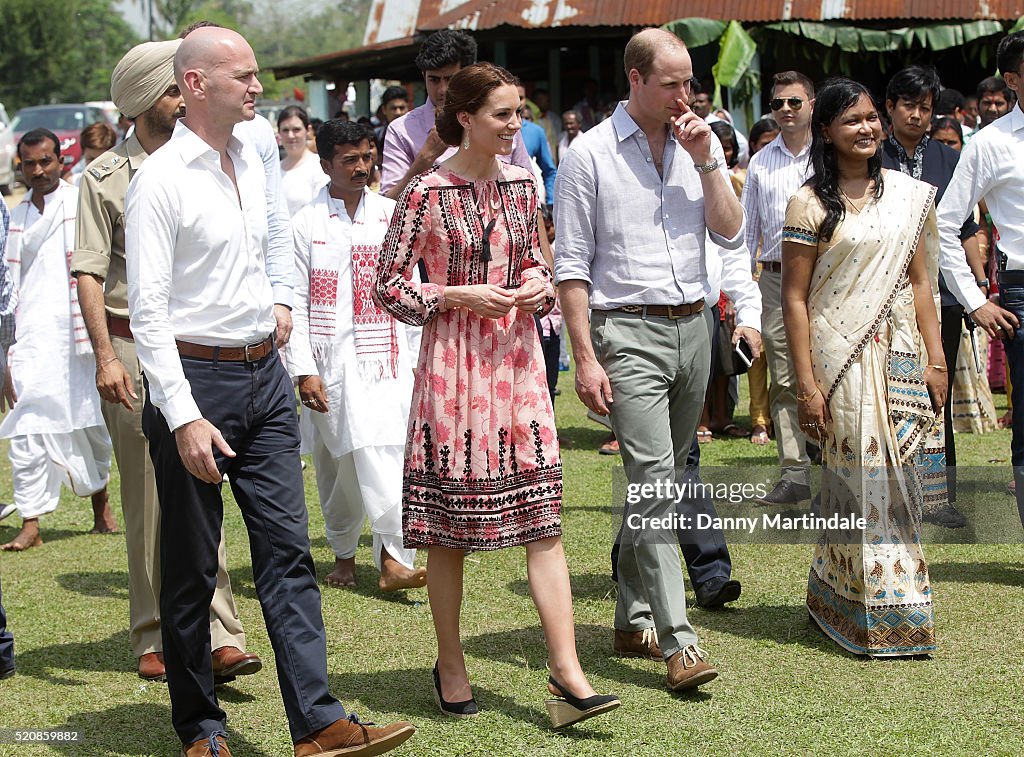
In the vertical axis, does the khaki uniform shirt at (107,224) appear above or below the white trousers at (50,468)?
above

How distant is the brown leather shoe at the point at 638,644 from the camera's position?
536 centimetres

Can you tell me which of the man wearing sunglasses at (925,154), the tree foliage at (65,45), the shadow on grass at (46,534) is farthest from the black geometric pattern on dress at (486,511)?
the tree foliage at (65,45)

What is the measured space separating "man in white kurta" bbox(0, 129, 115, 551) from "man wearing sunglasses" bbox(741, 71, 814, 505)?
12.8 ft

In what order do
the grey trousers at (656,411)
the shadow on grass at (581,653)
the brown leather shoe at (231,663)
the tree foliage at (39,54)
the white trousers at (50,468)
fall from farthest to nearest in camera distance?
the tree foliage at (39,54) < the white trousers at (50,468) < the shadow on grass at (581,653) < the brown leather shoe at (231,663) < the grey trousers at (656,411)

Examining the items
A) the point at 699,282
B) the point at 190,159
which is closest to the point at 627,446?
the point at 699,282

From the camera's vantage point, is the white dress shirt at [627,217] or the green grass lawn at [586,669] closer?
the green grass lawn at [586,669]

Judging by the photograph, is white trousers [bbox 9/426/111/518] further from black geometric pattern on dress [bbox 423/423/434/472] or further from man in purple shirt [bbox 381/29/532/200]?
black geometric pattern on dress [bbox 423/423/434/472]

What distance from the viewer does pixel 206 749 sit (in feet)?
14.4

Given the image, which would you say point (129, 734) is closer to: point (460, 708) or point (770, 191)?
point (460, 708)

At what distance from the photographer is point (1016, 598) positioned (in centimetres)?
594

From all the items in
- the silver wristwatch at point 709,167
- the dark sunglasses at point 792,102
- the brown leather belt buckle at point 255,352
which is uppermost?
the dark sunglasses at point 792,102

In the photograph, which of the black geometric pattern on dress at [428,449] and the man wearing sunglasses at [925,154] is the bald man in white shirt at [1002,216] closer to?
the man wearing sunglasses at [925,154]

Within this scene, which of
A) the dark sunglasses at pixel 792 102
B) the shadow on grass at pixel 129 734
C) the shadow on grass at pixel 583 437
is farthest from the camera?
the shadow on grass at pixel 583 437

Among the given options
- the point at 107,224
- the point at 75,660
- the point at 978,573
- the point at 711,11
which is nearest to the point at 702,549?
the point at 978,573
